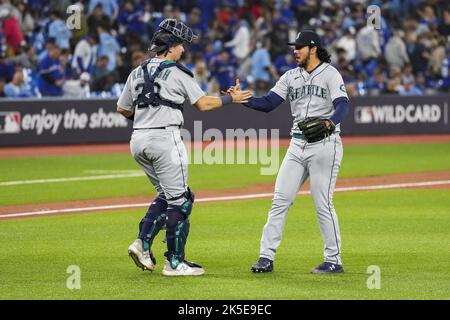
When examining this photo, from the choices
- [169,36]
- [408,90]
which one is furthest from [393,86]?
[169,36]

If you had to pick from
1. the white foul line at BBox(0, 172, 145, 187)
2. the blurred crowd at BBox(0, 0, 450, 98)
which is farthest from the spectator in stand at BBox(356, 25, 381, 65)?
the white foul line at BBox(0, 172, 145, 187)

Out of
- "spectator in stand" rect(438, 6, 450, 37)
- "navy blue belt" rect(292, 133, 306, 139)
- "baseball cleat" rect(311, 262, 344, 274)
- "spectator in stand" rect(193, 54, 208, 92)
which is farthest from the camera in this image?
"spectator in stand" rect(438, 6, 450, 37)

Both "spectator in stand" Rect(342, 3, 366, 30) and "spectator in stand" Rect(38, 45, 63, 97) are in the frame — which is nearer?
"spectator in stand" Rect(38, 45, 63, 97)

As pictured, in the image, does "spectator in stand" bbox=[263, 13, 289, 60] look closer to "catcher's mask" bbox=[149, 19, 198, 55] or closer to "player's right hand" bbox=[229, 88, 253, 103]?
"player's right hand" bbox=[229, 88, 253, 103]

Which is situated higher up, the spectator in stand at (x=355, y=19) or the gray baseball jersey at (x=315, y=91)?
the spectator in stand at (x=355, y=19)

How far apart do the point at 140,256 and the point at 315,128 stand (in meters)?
1.98

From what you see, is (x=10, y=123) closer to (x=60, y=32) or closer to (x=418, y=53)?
(x=60, y=32)

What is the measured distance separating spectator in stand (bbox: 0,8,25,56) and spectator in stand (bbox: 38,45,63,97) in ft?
3.96

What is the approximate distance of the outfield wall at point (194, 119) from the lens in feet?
72.6

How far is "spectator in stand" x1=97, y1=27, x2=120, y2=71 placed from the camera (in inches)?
931

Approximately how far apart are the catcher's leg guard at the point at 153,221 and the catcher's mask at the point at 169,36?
142 centimetres

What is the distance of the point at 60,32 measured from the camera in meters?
23.7

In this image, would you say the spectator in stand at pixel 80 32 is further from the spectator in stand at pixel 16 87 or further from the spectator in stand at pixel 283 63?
the spectator in stand at pixel 283 63

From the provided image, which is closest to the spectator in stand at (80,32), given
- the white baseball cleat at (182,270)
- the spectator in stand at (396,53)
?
the spectator in stand at (396,53)
